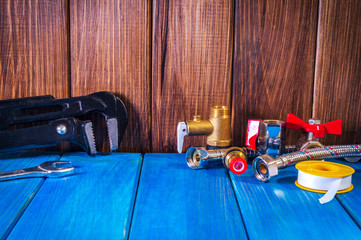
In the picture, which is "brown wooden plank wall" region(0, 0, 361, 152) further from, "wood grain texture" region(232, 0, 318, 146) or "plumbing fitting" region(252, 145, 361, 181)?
"plumbing fitting" region(252, 145, 361, 181)

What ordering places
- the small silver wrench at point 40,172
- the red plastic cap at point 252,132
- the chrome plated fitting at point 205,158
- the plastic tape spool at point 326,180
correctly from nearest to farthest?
the plastic tape spool at point 326,180 → the small silver wrench at point 40,172 → the chrome plated fitting at point 205,158 → the red plastic cap at point 252,132

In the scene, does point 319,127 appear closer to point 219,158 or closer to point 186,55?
point 219,158

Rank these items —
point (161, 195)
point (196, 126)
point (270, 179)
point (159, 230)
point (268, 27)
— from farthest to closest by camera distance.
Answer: point (268, 27) < point (196, 126) < point (270, 179) < point (161, 195) < point (159, 230)

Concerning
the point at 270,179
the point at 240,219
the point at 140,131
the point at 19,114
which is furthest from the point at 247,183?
the point at 19,114

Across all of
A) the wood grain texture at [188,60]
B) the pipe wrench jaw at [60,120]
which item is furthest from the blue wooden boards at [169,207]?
the wood grain texture at [188,60]

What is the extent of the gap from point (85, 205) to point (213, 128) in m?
0.51

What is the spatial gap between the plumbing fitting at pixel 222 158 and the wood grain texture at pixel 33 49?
544 mm

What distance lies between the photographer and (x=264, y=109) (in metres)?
1.23

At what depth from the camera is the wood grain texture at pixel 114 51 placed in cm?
117

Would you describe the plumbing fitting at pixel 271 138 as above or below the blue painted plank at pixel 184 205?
above

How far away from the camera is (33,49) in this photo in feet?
3.87

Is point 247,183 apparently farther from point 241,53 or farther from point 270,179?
point 241,53

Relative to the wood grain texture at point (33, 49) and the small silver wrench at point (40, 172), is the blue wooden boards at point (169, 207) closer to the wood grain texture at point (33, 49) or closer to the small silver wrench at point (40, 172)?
the small silver wrench at point (40, 172)

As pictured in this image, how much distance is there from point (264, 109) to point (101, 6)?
2.35 feet
